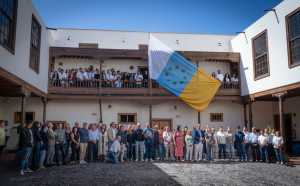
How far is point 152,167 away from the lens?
1069 cm

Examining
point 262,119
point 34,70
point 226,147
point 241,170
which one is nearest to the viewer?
point 241,170

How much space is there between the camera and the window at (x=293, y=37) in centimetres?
1243

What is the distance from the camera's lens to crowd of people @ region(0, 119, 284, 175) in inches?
446

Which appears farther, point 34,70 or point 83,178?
point 34,70

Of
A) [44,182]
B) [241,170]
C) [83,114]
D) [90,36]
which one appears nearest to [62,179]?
[44,182]

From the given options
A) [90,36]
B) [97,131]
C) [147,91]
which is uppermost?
[90,36]

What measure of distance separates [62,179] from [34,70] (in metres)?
6.60

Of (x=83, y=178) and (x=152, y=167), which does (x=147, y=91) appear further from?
(x=83, y=178)

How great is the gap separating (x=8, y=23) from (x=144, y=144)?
22.9 ft

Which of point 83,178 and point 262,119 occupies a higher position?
point 262,119

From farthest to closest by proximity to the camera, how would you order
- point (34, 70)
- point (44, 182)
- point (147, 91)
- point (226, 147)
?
point (147, 91)
point (226, 147)
point (34, 70)
point (44, 182)

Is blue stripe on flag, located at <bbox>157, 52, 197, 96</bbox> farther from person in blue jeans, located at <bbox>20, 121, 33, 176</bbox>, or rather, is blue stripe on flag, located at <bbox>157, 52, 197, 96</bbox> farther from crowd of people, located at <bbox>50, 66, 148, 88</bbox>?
person in blue jeans, located at <bbox>20, 121, 33, 176</bbox>

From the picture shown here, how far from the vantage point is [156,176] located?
889cm

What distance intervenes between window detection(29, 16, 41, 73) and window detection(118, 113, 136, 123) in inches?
209
